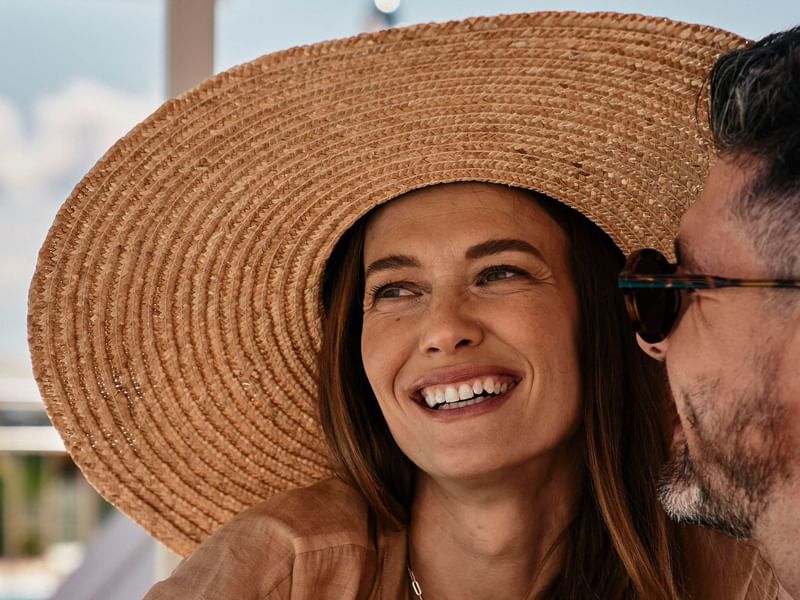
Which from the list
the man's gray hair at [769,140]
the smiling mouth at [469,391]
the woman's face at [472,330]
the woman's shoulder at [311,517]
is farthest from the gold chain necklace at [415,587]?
the man's gray hair at [769,140]

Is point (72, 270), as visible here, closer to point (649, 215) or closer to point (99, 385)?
point (99, 385)

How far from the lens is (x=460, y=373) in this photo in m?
1.81

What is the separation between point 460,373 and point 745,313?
0.61 meters

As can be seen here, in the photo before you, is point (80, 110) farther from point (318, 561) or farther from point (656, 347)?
point (656, 347)

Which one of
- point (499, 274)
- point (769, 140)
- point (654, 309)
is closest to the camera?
point (769, 140)

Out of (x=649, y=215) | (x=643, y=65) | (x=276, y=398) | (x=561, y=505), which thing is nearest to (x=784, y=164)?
(x=643, y=65)

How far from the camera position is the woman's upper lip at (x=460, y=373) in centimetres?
181

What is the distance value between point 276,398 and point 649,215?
867 millimetres

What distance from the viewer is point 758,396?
129 centimetres

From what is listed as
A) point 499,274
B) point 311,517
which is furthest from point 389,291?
point 311,517

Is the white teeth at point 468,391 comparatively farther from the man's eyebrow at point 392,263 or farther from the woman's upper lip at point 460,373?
the man's eyebrow at point 392,263

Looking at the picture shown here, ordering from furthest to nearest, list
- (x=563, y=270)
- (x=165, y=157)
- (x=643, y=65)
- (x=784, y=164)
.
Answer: (x=563, y=270)
(x=165, y=157)
(x=643, y=65)
(x=784, y=164)

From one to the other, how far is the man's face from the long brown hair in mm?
436

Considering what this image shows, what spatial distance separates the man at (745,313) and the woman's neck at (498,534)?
0.49 meters
